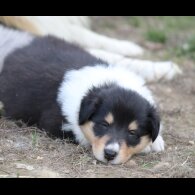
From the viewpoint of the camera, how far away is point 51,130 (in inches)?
272

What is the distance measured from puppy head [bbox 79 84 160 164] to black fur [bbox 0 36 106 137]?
0.57 meters

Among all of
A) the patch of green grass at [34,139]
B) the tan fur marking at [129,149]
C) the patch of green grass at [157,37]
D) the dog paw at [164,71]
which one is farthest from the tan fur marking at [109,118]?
the patch of green grass at [157,37]

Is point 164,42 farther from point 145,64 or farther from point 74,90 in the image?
point 74,90

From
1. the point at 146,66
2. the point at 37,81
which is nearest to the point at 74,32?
the point at 146,66

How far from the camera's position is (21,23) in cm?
973

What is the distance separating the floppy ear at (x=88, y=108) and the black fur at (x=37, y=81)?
46 centimetres

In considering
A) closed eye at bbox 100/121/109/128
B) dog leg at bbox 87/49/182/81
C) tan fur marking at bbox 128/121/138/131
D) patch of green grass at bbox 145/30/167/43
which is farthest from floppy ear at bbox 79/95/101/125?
patch of green grass at bbox 145/30/167/43

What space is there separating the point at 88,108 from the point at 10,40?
8.74 feet

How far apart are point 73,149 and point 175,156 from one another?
3.57 feet

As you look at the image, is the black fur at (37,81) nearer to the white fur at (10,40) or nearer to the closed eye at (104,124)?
Result: the white fur at (10,40)

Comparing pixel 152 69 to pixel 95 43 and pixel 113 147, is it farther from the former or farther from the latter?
pixel 113 147

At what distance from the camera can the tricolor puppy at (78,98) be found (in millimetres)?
6277

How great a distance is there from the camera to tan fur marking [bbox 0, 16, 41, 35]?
9578mm

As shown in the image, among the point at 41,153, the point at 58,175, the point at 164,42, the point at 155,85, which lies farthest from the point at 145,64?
the point at 58,175
